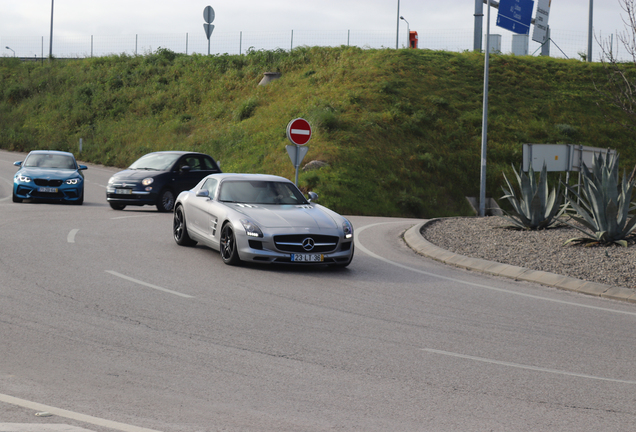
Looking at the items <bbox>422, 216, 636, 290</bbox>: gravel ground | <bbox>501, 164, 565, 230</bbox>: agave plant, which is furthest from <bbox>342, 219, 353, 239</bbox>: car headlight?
<bbox>501, 164, 565, 230</bbox>: agave plant

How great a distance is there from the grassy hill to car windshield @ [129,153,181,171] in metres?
7.78

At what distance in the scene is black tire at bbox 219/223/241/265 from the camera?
10.4 m

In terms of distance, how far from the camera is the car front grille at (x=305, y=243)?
10.1m

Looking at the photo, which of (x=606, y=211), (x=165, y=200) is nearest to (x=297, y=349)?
(x=606, y=211)

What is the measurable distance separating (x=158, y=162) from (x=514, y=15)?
14911 millimetres

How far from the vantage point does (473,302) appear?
864cm

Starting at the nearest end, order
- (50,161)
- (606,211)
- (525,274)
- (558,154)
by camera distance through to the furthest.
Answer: (525,274), (606,211), (50,161), (558,154)

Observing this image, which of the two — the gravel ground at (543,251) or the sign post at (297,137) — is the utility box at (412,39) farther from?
the gravel ground at (543,251)

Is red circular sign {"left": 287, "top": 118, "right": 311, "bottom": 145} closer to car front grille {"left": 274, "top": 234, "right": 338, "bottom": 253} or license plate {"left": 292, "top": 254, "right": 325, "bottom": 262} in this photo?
car front grille {"left": 274, "top": 234, "right": 338, "bottom": 253}

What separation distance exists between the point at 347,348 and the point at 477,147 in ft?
103

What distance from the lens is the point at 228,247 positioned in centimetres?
1056

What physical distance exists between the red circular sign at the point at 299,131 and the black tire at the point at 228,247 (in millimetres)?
8479

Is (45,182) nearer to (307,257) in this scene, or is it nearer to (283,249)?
(283,249)

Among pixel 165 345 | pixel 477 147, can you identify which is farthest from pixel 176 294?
pixel 477 147
